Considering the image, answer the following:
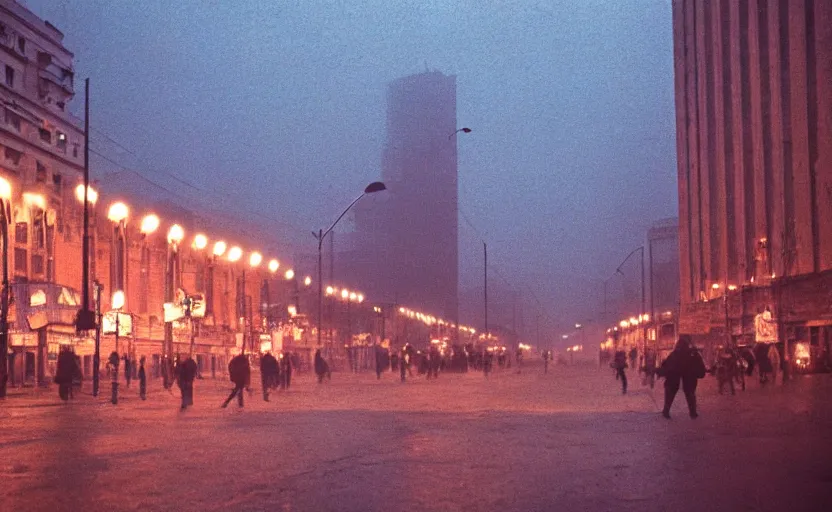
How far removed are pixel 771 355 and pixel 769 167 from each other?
59.4ft

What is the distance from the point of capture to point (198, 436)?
58.8ft

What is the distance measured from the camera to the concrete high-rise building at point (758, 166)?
4456cm

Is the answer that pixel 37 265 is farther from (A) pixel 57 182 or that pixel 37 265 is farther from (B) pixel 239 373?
(B) pixel 239 373

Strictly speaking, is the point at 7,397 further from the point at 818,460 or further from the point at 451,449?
the point at 818,460

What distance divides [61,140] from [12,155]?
8735 millimetres

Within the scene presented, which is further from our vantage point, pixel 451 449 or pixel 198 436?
pixel 198 436

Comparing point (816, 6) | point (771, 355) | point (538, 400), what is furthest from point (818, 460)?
point (816, 6)

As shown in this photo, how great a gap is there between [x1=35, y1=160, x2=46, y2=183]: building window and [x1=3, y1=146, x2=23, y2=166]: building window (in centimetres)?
195

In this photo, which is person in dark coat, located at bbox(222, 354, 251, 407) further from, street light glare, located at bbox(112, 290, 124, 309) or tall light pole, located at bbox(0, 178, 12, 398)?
street light glare, located at bbox(112, 290, 124, 309)

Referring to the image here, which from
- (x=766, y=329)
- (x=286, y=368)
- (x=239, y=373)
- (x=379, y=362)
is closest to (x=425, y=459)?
(x=239, y=373)

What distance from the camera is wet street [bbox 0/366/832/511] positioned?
9742 millimetres

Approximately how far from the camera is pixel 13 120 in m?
60.5

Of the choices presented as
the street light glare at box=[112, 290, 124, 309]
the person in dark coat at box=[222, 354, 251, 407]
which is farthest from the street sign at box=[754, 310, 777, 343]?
the street light glare at box=[112, 290, 124, 309]

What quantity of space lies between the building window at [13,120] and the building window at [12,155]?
139cm
